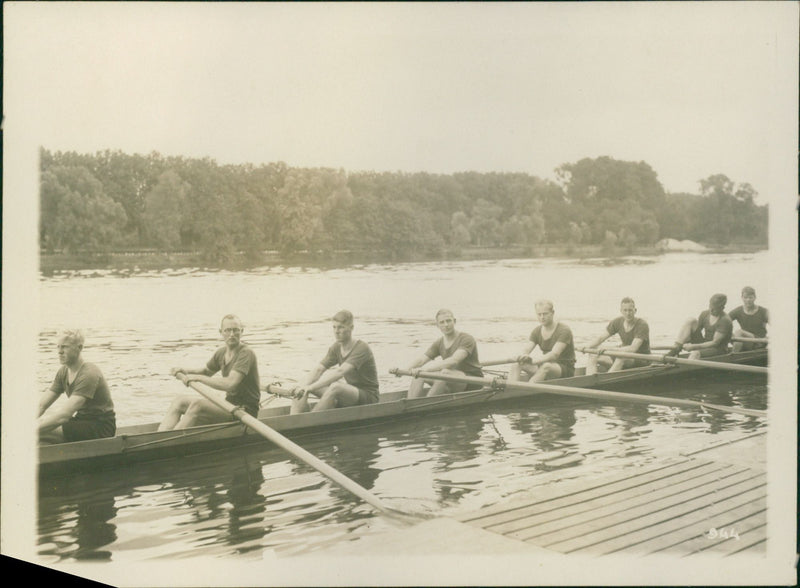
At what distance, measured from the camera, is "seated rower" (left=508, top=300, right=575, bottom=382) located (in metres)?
4.20

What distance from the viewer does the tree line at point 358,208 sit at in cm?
404

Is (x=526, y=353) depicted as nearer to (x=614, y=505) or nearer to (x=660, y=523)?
(x=614, y=505)

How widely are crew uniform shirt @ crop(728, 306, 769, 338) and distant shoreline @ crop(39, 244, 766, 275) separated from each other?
48cm

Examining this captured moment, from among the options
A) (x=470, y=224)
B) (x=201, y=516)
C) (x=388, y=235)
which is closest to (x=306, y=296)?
(x=388, y=235)

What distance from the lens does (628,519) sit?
3.79m

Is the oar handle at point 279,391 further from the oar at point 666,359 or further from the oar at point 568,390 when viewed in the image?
the oar at point 666,359

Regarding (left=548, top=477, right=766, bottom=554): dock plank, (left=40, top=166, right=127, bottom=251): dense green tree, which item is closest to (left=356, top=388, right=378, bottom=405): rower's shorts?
(left=548, top=477, right=766, bottom=554): dock plank

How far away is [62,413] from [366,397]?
148 cm

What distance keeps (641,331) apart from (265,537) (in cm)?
214

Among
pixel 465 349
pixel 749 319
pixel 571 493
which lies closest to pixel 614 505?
pixel 571 493

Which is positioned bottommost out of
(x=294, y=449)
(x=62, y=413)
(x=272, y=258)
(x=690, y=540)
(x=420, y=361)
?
(x=690, y=540)

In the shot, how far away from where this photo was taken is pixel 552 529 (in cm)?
371

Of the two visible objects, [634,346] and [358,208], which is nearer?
[358,208]

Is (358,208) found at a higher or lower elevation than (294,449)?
higher
